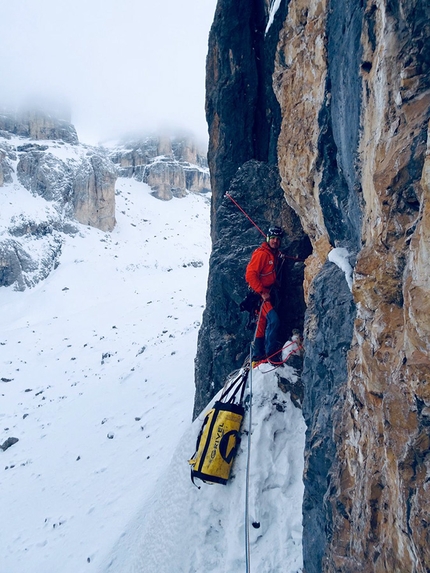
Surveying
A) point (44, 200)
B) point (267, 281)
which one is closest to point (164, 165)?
point (44, 200)

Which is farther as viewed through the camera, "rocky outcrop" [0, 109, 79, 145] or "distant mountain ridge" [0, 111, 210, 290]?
"rocky outcrop" [0, 109, 79, 145]

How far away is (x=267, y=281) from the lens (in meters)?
5.48

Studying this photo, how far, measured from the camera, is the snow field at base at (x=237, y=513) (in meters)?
3.94

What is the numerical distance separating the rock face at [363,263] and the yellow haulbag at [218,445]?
1288 millimetres

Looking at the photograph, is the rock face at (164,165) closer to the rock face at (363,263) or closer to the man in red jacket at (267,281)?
the man in red jacket at (267,281)

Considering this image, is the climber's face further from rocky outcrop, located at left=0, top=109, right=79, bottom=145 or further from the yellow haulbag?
rocky outcrop, located at left=0, top=109, right=79, bottom=145

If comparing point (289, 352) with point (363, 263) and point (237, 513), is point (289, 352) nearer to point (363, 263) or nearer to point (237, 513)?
point (237, 513)

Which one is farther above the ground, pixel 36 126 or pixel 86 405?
pixel 36 126

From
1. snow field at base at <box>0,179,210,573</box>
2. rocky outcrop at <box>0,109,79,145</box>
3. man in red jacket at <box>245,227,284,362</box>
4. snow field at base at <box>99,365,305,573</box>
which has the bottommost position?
snow field at base at <box>0,179,210,573</box>

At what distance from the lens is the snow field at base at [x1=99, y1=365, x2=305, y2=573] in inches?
155

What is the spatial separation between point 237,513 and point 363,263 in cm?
349

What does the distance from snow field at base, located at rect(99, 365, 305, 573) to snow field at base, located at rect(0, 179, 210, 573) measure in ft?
2.98

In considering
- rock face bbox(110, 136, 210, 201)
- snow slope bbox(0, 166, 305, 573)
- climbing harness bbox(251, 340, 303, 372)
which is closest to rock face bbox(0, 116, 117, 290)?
snow slope bbox(0, 166, 305, 573)

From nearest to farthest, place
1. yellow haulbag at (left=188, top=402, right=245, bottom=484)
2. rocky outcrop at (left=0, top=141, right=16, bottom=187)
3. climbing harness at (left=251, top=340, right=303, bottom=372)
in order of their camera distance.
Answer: yellow haulbag at (left=188, top=402, right=245, bottom=484) → climbing harness at (left=251, top=340, right=303, bottom=372) → rocky outcrop at (left=0, top=141, right=16, bottom=187)
